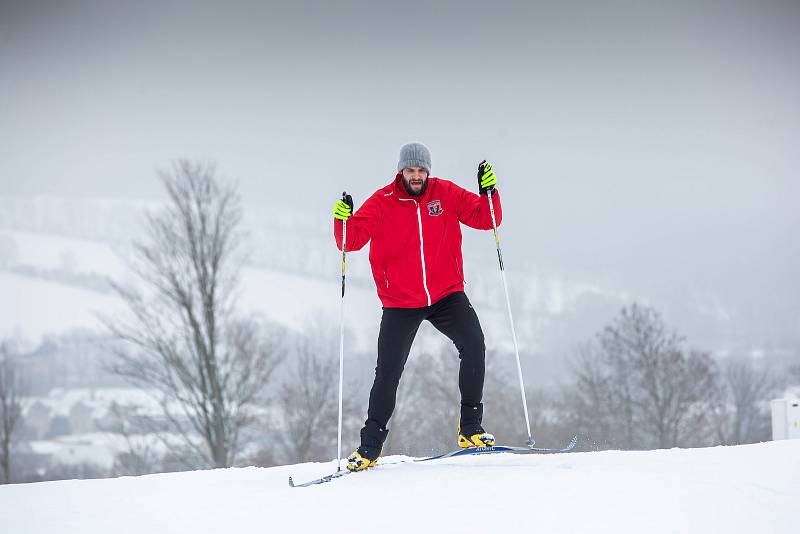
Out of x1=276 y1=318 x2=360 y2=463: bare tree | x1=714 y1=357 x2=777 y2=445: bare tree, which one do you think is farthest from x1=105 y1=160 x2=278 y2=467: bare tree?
x1=714 y1=357 x2=777 y2=445: bare tree

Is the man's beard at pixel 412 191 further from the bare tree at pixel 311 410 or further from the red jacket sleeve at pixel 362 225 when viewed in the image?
the bare tree at pixel 311 410

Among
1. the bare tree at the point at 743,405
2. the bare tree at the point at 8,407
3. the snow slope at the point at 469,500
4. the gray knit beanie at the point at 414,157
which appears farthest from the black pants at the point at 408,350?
the bare tree at the point at 743,405

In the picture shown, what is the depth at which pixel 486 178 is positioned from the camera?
509 centimetres

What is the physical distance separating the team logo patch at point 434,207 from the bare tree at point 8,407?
2237 cm

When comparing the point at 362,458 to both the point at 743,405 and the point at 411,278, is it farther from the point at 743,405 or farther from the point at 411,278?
the point at 743,405

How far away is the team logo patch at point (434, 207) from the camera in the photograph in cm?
478

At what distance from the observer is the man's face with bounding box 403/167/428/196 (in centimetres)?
473

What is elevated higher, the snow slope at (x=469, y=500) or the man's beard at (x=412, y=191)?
the man's beard at (x=412, y=191)

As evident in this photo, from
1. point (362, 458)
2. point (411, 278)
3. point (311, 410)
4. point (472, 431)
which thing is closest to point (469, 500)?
point (362, 458)

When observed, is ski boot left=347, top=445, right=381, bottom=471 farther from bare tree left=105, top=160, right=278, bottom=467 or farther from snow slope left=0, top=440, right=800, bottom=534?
bare tree left=105, top=160, right=278, bottom=467

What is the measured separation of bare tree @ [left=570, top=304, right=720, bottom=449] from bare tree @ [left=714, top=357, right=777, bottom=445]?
4.44m

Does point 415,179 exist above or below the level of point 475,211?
above

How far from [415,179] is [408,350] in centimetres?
119

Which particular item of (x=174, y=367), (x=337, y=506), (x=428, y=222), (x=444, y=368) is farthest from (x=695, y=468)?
(x=444, y=368)
